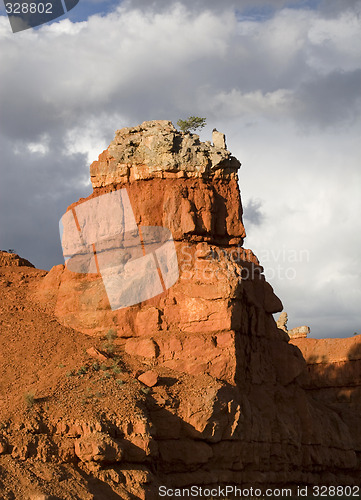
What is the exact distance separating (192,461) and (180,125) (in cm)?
1843

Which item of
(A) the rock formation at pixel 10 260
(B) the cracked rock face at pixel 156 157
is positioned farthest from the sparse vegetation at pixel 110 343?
(A) the rock formation at pixel 10 260

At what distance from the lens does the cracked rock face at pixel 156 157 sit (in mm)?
31406

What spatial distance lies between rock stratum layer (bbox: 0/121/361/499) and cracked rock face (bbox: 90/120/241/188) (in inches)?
2.1

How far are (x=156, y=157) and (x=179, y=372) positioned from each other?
8733 millimetres

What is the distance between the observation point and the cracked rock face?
31406mm

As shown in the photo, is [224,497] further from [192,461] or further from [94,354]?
[94,354]

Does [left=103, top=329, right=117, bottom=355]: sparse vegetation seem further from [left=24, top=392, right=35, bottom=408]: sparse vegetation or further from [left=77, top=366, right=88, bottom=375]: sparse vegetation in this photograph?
[left=24, top=392, right=35, bottom=408]: sparse vegetation

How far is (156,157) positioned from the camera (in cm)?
3142

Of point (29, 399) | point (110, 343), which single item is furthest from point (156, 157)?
point (29, 399)

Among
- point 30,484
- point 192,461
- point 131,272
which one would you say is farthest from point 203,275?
point 30,484

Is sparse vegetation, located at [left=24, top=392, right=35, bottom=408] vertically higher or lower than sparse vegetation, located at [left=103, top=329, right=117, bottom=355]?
lower

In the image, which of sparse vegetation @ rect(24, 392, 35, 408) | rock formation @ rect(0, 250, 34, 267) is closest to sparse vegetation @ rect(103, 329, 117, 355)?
sparse vegetation @ rect(24, 392, 35, 408)

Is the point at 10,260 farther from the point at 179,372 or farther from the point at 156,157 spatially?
the point at 179,372

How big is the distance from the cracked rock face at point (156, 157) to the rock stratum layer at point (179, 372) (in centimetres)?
5
